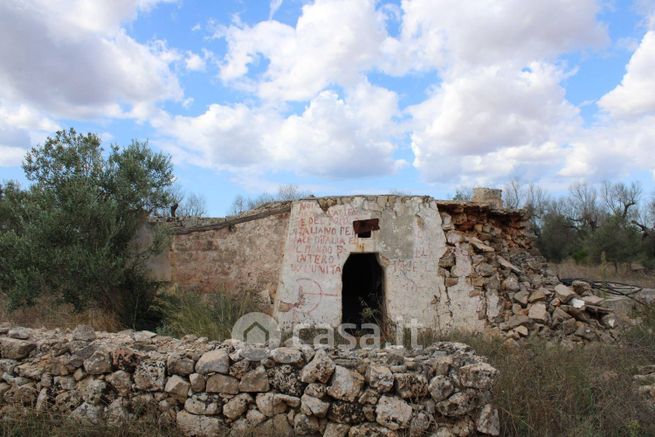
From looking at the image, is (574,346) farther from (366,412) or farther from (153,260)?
(153,260)

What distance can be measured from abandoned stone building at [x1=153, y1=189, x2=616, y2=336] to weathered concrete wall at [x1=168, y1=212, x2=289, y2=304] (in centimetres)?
2

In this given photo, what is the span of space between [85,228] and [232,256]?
237 cm

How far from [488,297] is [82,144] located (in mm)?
6942

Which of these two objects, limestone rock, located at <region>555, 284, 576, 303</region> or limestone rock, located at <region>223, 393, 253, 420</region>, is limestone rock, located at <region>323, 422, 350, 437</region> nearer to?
limestone rock, located at <region>223, 393, 253, 420</region>

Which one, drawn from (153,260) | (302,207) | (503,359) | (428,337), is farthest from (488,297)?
(153,260)

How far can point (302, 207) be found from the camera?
27.0ft

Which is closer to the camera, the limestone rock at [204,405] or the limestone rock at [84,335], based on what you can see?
the limestone rock at [204,405]

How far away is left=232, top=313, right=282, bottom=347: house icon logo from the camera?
688 cm

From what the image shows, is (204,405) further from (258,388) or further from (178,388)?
(258,388)

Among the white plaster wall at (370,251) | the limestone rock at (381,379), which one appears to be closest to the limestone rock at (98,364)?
the limestone rock at (381,379)

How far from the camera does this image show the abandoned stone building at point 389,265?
7875 millimetres

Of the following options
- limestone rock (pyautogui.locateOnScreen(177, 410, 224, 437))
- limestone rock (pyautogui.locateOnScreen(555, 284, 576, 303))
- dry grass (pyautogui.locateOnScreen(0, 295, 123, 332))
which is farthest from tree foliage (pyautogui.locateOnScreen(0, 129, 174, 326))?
limestone rock (pyautogui.locateOnScreen(555, 284, 576, 303))

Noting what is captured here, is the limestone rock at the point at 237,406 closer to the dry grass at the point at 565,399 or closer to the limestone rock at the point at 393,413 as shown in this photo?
the limestone rock at the point at 393,413

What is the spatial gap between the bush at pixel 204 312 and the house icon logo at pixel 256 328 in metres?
0.11
